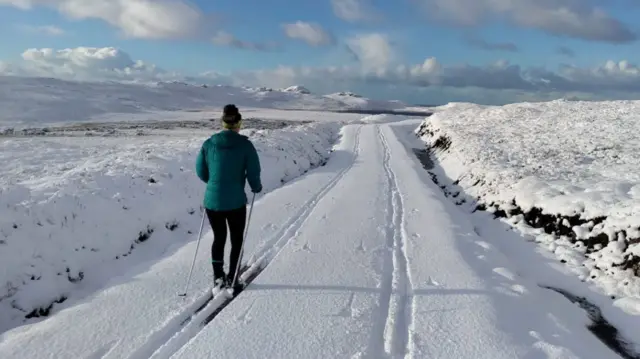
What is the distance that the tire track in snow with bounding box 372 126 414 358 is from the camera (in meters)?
5.60

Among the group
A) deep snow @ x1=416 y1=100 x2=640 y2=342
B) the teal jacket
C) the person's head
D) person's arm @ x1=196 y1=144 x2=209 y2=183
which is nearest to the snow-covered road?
the teal jacket

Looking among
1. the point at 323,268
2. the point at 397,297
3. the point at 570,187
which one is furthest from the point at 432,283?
the point at 570,187

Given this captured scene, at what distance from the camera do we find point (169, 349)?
17.4ft

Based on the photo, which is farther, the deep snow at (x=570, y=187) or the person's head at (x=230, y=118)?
the deep snow at (x=570, y=187)

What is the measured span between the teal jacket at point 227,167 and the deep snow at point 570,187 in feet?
21.2

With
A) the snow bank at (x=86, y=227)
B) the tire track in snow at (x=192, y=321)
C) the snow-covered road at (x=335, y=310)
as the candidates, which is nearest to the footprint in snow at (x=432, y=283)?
the snow-covered road at (x=335, y=310)

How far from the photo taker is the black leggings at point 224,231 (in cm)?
701

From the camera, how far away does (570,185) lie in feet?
45.5

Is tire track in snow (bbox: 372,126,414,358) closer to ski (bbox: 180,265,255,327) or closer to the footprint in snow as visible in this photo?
the footprint in snow

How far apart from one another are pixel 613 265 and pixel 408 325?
5.73 metres

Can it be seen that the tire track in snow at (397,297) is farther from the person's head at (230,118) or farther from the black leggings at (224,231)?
the person's head at (230,118)

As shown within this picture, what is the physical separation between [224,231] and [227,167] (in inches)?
39.5

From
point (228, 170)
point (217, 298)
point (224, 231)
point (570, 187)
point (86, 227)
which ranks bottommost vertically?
point (217, 298)

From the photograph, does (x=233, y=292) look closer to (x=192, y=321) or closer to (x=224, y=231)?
(x=224, y=231)
